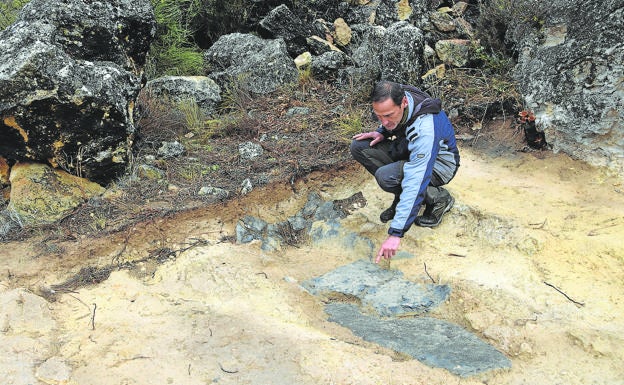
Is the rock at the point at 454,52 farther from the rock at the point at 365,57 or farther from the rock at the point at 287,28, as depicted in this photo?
the rock at the point at 287,28

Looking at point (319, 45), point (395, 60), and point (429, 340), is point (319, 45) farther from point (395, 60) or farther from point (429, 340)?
point (429, 340)

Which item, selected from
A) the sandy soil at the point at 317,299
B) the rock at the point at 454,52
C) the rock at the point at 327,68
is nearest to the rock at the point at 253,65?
the rock at the point at 327,68

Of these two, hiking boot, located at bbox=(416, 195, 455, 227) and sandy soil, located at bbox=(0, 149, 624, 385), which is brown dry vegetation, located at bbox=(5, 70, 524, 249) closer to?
sandy soil, located at bbox=(0, 149, 624, 385)

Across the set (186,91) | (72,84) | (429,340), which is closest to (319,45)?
(186,91)

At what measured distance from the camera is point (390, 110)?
2986mm

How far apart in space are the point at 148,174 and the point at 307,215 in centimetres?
141

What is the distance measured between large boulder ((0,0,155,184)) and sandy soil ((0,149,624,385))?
0.81 meters

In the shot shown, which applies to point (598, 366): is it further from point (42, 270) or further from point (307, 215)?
point (42, 270)

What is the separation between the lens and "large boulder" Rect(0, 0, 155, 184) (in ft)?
12.0

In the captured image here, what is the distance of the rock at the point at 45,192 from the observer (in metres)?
3.81

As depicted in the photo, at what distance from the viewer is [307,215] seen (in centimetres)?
399

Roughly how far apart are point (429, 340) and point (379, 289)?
56 centimetres

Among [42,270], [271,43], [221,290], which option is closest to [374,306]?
[221,290]

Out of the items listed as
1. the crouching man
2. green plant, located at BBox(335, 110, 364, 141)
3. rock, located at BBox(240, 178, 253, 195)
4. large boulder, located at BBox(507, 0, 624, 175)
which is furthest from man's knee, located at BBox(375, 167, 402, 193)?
large boulder, located at BBox(507, 0, 624, 175)
